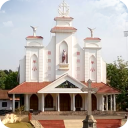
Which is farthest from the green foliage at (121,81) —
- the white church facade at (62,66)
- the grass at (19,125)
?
the grass at (19,125)

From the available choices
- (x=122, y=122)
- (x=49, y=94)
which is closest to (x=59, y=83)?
(x=49, y=94)

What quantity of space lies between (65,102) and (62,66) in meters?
3.97

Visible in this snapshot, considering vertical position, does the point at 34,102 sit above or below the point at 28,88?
below

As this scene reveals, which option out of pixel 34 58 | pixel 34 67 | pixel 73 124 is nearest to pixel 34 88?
pixel 34 67

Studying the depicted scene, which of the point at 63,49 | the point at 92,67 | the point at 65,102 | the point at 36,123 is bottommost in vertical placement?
the point at 36,123

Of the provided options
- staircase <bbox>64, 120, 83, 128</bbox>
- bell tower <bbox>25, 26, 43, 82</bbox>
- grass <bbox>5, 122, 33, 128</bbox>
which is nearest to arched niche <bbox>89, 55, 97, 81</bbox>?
bell tower <bbox>25, 26, 43, 82</bbox>

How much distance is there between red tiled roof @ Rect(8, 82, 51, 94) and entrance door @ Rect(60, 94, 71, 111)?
2335 mm

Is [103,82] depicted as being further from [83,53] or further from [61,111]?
[61,111]

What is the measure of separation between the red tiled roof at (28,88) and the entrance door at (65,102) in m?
2.33

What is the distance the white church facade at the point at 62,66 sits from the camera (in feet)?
112

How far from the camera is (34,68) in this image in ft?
114

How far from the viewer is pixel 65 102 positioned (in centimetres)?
3409

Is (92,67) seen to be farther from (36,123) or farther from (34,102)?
(36,123)

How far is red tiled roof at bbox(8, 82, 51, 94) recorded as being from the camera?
3195 centimetres
